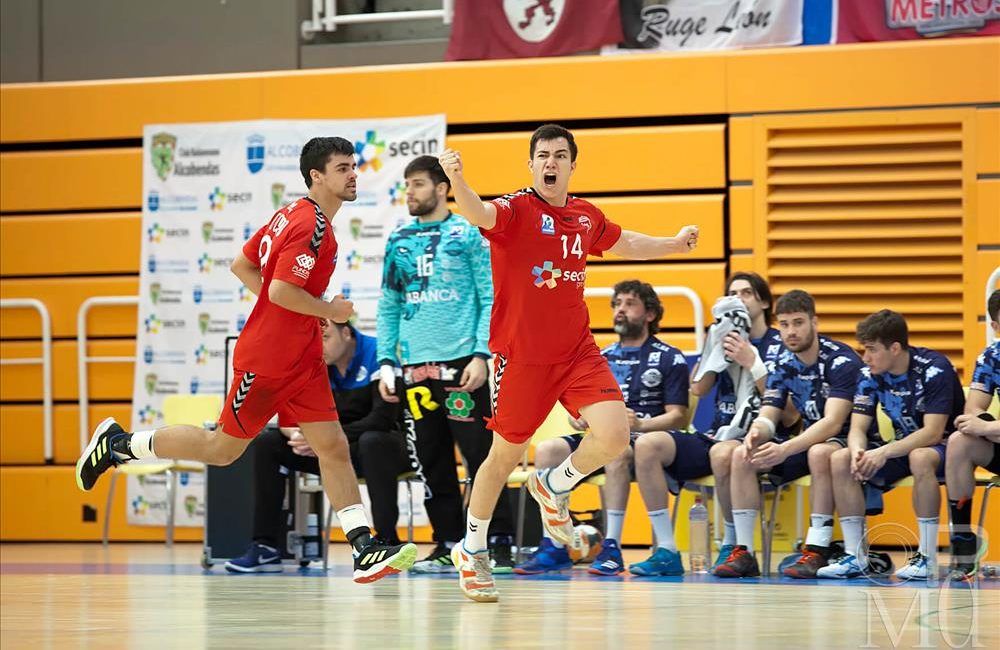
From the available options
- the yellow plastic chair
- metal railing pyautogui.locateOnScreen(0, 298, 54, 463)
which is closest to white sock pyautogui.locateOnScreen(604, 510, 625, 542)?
the yellow plastic chair

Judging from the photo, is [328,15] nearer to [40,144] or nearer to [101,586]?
[40,144]

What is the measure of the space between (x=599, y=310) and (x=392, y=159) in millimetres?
1796

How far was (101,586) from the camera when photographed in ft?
20.5

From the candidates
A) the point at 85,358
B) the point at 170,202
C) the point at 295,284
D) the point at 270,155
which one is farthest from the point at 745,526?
the point at 85,358

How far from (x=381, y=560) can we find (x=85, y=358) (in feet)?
17.4

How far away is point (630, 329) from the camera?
7273 millimetres

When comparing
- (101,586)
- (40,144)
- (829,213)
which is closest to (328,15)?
(40,144)

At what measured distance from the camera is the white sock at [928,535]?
20.7 feet

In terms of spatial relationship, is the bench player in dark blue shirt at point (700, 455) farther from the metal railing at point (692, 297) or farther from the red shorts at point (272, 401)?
the red shorts at point (272, 401)

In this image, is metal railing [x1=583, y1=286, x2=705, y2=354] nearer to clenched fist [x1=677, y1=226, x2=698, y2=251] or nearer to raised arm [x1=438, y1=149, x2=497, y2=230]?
clenched fist [x1=677, y1=226, x2=698, y2=251]

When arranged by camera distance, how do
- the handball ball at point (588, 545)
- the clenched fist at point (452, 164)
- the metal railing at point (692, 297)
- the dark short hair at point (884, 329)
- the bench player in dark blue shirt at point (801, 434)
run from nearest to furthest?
1. the clenched fist at point (452, 164)
2. the dark short hair at point (884, 329)
3. the bench player in dark blue shirt at point (801, 434)
4. the handball ball at point (588, 545)
5. the metal railing at point (692, 297)

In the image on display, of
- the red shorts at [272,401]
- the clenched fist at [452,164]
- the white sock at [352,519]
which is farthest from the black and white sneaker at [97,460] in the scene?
the clenched fist at [452,164]

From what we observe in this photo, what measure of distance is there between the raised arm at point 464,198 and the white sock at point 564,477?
1.01 metres

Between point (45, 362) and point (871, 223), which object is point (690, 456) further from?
point (45, 362)
